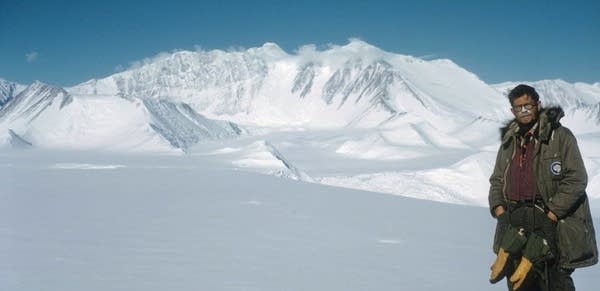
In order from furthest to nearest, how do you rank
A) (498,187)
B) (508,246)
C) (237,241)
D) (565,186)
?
1. (237,241)
2. (498,187)
3. (508,246)
4. (565,186)

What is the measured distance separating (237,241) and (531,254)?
401cm

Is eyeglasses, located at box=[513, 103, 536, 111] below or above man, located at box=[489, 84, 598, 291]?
above

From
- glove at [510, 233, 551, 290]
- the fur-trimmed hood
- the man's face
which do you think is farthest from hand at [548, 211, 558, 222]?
the man's face

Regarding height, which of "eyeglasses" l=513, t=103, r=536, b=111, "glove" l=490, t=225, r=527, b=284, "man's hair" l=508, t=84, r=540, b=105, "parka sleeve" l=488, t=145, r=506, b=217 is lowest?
"glove" l=490, t=225, r=527, b=284

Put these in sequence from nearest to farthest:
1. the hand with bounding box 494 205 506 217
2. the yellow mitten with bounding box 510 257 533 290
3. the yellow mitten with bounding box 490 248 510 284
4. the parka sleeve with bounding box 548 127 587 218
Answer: the parka sleeve with bounding box 548 127 587 218, the yellow mitten with bounding box 510 257 533 290, the yellow mitten with bounding box 490 248 510 284, the hand with bounding box 494 205 506 217

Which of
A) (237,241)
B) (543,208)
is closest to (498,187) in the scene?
(543,208)

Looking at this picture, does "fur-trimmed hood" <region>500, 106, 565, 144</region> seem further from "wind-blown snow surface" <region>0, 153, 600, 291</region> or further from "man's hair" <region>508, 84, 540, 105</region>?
"wind-blown snow surface" <region>0, 153, 600, 291</region>

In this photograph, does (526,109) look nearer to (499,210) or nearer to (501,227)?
(499,210)

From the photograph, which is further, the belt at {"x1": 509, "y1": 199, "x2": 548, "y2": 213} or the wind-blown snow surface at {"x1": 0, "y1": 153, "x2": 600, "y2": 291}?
the wind-blown snow surface at {"x1": 0, "y1": 153, "x2": 600, "y2": 291}

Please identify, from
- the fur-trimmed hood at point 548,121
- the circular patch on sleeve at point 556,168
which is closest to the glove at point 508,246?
the circular patch on sleeve at point 556,168

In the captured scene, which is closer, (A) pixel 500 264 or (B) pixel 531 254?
(B) pixel 531 254

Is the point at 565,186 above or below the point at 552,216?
above

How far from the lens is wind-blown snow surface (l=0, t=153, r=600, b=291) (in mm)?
5219

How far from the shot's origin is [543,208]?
358cm
